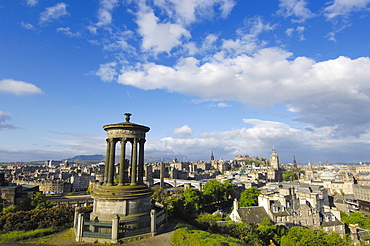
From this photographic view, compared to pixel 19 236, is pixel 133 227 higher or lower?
higher

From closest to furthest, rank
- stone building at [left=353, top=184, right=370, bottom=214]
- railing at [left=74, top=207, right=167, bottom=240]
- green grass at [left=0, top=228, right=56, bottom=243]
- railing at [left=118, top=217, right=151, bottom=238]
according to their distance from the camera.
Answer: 1. railing at [left=74, top=207, right=167, bottom=240]
2. railing at [left=118, top=217, right=151, bottom=238]
3. green grass at [left=0, top=228, right=56, bottom=243]
4. stone building at [left=353, top=184, right=370, bottom=214]

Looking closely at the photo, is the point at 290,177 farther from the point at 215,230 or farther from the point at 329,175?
the point at 215,230

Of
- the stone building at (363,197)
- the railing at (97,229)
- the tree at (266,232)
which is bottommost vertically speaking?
the stone building at (363,197)

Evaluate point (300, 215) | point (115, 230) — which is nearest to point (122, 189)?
point (115, 230)

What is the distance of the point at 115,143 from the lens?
23.4 m

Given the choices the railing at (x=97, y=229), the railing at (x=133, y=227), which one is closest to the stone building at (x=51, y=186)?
the railing at (x=97, y=229)

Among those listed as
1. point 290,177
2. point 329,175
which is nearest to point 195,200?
point 329,175

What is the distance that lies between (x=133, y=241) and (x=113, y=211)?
3.30m

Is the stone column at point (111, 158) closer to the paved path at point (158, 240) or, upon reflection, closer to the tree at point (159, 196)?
the paved path at point (158, 240)

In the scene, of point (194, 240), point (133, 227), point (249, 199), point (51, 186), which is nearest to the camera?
point (194, 240)

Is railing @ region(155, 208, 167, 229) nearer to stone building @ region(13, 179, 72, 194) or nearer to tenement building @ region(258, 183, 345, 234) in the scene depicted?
tenement building @ region(258, 183, 345, 234)

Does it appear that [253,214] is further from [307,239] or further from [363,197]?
[363,197]

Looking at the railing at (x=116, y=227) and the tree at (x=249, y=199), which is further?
the tree at (x=249, y=199)

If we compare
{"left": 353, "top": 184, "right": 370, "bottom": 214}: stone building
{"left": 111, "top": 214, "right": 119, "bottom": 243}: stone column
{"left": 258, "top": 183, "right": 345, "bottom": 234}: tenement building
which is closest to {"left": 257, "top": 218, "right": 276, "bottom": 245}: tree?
{"left": 258, "top": 183, "right": 345, "bottom": 234}: tenement building
